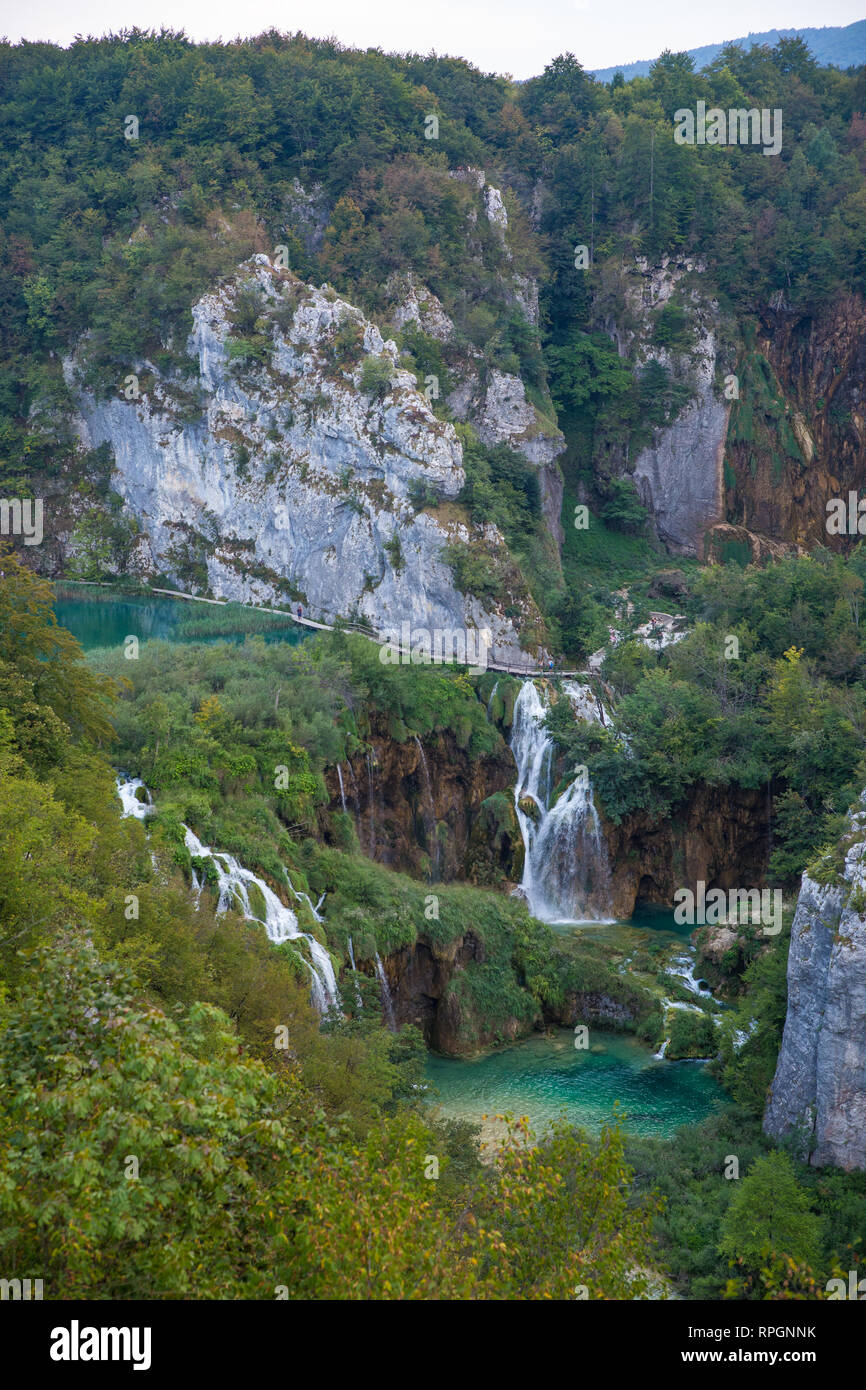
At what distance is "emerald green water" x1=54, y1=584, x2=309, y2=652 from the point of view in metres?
42.9

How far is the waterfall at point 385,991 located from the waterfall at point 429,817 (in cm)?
813

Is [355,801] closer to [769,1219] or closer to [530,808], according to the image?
[530,808]

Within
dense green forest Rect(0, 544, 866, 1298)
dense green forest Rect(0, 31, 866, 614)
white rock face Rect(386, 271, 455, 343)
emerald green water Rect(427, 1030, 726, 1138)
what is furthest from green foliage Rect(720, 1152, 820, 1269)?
white rock face Rect(386, 271, 455, 343)

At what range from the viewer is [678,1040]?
25.8m

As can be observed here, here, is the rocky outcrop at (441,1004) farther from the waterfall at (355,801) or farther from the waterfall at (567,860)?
the waterfall at (567,860)

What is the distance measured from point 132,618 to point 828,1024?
34.6 m

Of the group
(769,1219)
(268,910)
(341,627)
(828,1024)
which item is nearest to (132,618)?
(341,627)

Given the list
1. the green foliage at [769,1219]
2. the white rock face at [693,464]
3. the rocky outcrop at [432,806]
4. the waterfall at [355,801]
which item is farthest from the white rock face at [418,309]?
the green foliage at [769,1219]

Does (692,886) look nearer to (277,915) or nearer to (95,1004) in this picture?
(277,915)

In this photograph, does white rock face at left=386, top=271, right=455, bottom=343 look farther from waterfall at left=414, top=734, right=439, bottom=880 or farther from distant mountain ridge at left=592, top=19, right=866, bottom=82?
distant mountain ridge at left=592, top=19, right=866, bottom=82

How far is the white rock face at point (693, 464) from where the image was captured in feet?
179

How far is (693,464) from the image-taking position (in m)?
54.9

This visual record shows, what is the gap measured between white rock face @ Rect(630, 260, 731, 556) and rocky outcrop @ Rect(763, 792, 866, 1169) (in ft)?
118
